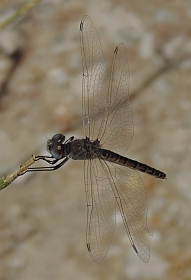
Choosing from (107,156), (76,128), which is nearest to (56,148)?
(107,156)

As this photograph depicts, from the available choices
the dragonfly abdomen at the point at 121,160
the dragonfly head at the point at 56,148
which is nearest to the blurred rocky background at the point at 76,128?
the dragonfly abdomen at the point at 121,160

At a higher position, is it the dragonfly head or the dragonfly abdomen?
the dragonfly abdomen

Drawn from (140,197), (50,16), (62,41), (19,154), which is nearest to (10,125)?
(19,154)

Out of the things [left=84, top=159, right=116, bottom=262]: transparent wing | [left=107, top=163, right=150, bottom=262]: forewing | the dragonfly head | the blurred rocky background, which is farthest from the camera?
the blurred rocky background

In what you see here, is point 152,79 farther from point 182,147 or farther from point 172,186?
point 172,186

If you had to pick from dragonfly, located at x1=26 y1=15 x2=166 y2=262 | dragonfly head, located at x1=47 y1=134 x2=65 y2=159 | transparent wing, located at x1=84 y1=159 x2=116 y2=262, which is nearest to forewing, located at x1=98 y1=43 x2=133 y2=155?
dragonfly, located at x1=26 y1=15 x2=166 y2=262

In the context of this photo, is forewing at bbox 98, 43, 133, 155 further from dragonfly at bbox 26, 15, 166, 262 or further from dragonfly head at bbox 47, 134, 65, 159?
dragonfly head at bbox 47, 134, 65, 159

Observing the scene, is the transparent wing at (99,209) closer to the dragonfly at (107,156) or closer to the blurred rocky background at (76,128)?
the dragonfly at (107,156)
